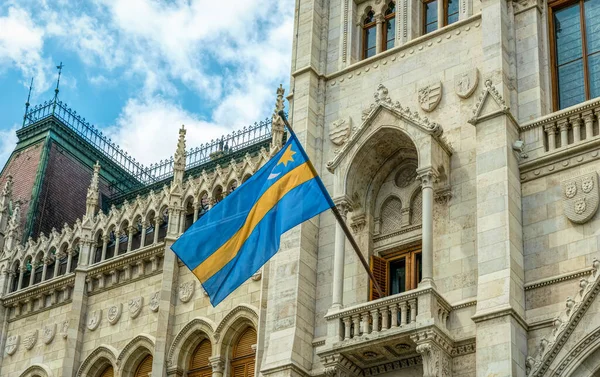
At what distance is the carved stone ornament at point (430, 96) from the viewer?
28625mm

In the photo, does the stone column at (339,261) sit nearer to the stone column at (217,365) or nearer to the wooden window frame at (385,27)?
the stone column at (217,365)

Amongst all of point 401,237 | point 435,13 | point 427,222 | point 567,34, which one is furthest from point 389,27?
point 427,222

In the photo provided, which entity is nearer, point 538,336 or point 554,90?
point 538,336

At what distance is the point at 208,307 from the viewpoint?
1261 inches

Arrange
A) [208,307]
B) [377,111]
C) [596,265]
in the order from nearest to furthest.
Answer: [596,265], [377,111], [208,307]

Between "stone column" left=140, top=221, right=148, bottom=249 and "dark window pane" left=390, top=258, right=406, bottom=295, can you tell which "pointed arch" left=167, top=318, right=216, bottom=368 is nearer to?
"stone column" left=140, top=221, right=148, bottom=249

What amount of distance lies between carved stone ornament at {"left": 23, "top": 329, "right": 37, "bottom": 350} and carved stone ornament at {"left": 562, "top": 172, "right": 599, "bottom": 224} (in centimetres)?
1706

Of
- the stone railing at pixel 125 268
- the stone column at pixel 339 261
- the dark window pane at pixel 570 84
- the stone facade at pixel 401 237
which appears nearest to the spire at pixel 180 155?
the stone facade at pixel 401 237

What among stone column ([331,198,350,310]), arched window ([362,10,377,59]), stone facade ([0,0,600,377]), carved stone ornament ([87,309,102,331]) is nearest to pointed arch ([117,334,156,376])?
stone facade ([0,0,600,377])

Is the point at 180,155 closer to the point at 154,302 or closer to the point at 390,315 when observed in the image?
the point at 154,302

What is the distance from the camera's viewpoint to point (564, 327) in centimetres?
2378

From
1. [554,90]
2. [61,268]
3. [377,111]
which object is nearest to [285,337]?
[377,111]

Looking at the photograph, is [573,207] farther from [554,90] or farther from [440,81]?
[440,81]

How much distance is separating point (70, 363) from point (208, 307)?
4.63 m
